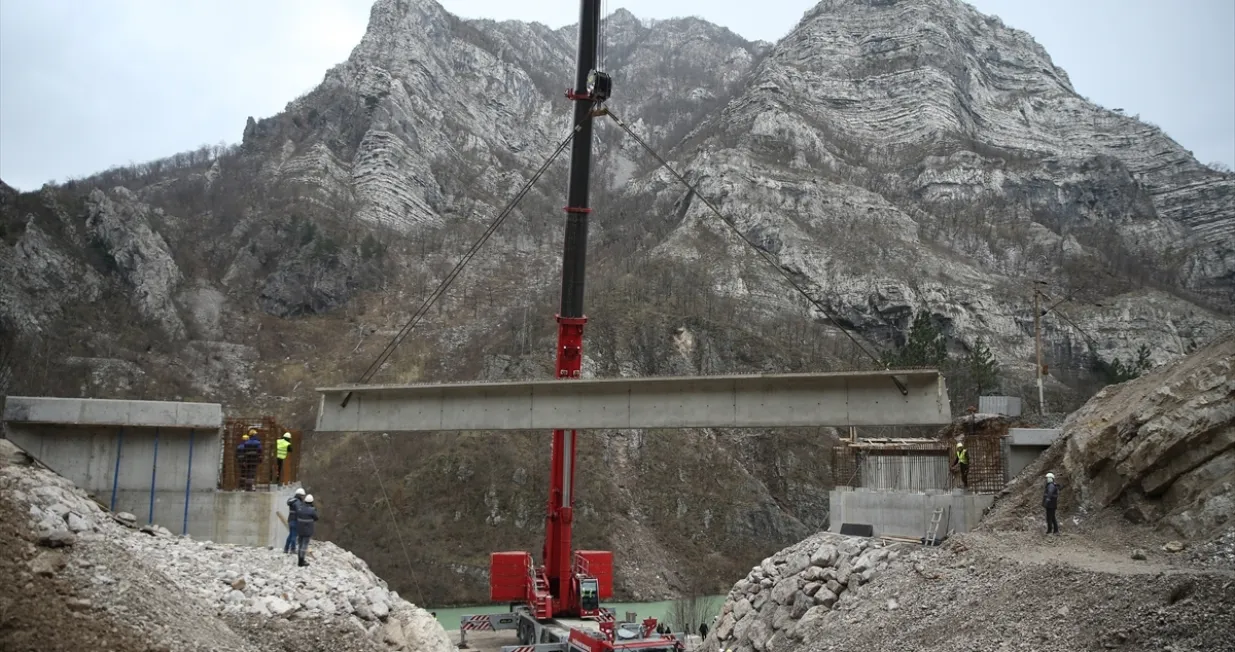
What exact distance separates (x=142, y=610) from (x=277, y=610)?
2700 mm

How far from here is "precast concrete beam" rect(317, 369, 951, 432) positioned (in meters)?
15.8

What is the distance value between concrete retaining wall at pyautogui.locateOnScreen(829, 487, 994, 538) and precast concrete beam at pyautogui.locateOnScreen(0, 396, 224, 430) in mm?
13541

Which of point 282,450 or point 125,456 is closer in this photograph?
point 125,456

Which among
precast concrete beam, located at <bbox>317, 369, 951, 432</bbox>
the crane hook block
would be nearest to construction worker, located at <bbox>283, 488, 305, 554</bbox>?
precast concrete beam, located at <bbox>317, 369, 951, 432</bbox>

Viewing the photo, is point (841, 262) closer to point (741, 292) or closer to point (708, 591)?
point (741, 292)

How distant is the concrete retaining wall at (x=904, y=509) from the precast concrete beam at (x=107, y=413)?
13541 millimetres

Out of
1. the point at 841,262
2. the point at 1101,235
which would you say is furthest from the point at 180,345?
the point at 1101,235

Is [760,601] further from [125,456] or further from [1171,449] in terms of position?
[125,456]

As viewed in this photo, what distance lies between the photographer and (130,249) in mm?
59750

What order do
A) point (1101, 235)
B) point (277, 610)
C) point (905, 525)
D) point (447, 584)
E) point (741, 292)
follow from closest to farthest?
point (277, 610), point (905, 525), point (447, 584), point (741, 292), point (1101, 235)

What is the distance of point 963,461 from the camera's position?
744 inches

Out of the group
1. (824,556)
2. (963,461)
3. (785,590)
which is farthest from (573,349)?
(963,461)

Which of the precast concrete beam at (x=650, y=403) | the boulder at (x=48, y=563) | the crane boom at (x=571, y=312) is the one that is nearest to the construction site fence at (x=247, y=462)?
the precast concrete beam at (x=650, y=403)

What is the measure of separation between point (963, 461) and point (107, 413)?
16920 mm
